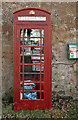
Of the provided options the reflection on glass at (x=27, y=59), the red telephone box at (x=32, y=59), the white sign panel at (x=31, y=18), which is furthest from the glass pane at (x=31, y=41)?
the white sign panel at (x=31, y=18)

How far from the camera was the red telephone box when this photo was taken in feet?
12.2

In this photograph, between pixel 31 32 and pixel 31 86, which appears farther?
pixel 31 86

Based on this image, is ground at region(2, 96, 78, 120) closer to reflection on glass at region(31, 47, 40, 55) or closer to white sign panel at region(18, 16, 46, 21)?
reflection on glass at region(31, 47, 40, 55)

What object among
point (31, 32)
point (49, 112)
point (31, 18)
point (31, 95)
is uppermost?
point (31, 18)

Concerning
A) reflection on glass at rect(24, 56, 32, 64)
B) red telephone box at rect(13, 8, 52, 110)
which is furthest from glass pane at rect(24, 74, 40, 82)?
reflection on glass at rect(24, 56, 32, 64)

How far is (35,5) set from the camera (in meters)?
4.45

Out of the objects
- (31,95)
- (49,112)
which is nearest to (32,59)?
(31,95)

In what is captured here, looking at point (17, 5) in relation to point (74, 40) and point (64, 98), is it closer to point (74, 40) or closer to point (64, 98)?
point (74, 40)

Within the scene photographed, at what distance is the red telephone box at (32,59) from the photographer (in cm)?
373

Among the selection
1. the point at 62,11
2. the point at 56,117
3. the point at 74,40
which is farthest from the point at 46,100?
the point at 62,11

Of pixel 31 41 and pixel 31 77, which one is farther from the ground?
pixel 31 41

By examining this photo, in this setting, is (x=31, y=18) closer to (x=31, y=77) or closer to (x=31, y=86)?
(x=31, y=77)

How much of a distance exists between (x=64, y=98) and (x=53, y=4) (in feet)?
9.09

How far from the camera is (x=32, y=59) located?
12.6ft
